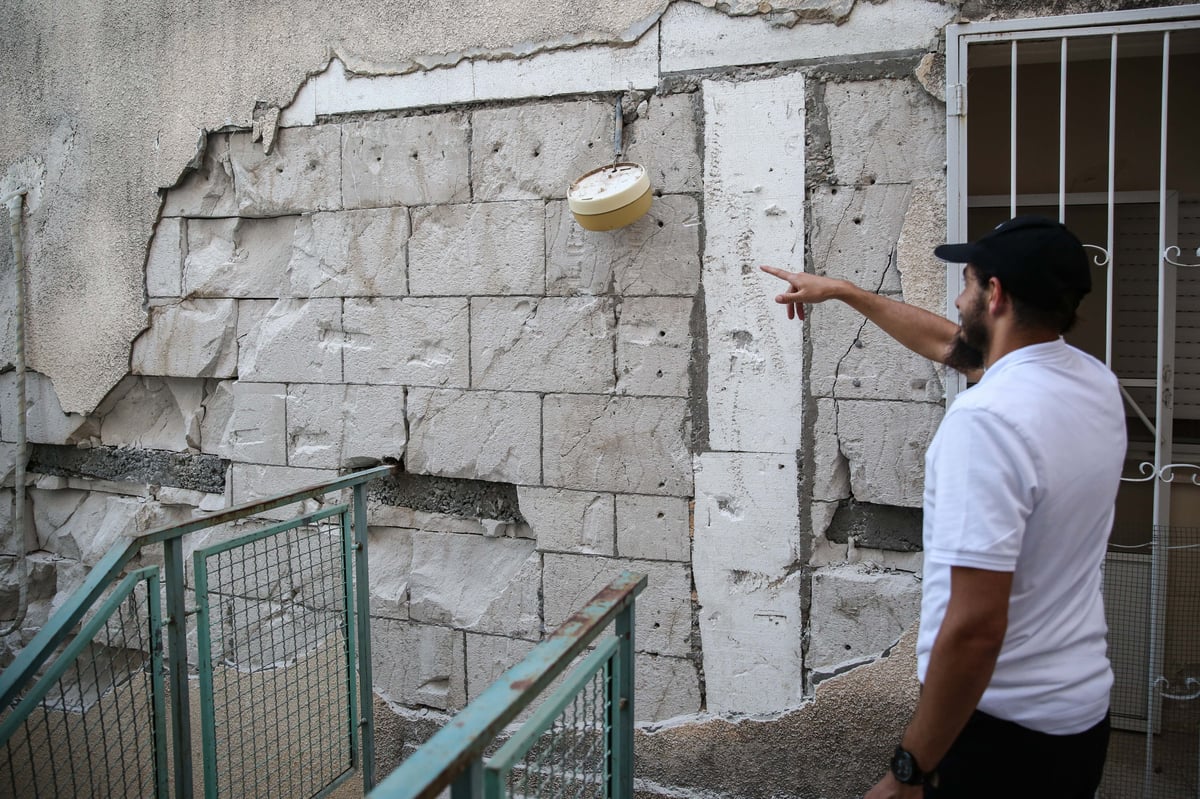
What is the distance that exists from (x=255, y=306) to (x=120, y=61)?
4.87 feet

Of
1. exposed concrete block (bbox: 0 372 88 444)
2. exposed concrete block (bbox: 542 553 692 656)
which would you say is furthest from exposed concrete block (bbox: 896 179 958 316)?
exposed concrete block (bbox: 0 372 88 444)

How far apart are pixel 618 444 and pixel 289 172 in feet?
6.68

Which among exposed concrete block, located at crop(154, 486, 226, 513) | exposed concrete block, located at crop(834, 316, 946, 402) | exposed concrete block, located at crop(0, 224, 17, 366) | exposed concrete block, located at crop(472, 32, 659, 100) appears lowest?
exposed concrete block, located at crop(154, 486, 226, 513)

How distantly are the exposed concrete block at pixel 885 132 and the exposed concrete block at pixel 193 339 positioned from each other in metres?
2.93

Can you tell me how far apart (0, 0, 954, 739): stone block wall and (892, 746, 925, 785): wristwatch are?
170 centimetres

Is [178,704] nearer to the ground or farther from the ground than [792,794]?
farther from the ground

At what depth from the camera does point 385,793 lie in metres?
1.13

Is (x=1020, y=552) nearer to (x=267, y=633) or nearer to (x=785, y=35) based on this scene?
(x=785, y=35)

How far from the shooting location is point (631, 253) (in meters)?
3.52

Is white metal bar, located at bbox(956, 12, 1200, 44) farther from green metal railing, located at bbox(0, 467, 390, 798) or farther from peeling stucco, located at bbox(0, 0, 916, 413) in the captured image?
green metal railing, located at bbox(0, 467, 390, 798)

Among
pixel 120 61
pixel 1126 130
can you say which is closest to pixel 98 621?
pixel 120 61

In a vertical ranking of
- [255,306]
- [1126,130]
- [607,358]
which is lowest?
[607,358]

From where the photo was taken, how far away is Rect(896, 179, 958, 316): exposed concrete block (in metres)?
3.10

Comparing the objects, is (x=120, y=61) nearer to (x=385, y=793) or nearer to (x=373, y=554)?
(x=373, y=554)
